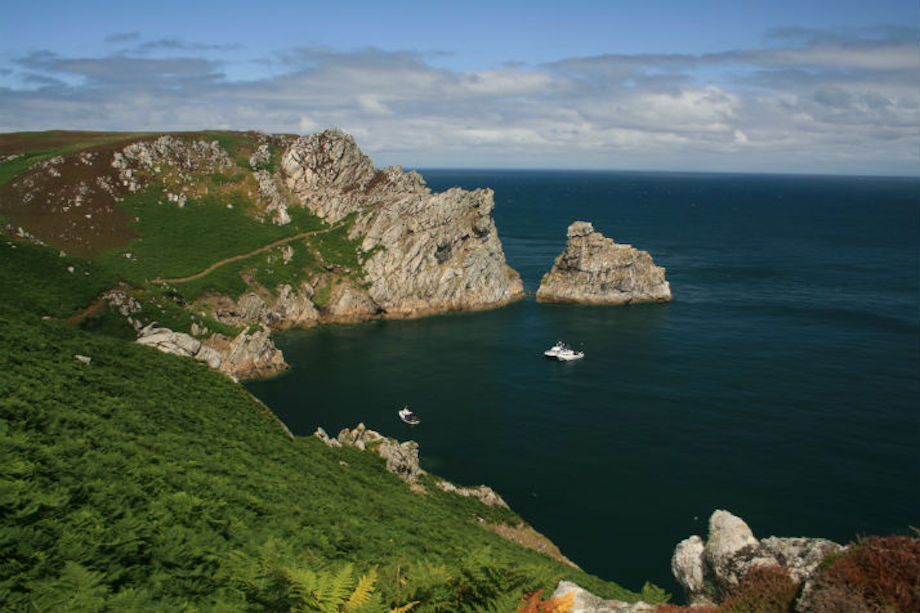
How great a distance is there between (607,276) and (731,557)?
10784 centimetres

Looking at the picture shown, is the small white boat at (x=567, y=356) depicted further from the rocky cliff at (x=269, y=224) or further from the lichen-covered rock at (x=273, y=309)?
the lichen-covered rock at (x=273, y=309)

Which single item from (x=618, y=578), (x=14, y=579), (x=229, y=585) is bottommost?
(x=618, y=578)

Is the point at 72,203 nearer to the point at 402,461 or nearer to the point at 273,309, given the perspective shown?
the point at 273,309

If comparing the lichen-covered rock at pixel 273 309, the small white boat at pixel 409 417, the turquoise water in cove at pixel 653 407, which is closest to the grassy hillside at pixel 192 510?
the turquoise water in cove at pixel 653 407

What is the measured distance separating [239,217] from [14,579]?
11247 centimetres

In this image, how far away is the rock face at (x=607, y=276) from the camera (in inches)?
4774

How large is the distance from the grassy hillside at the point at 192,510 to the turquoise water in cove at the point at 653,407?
39.2 ft

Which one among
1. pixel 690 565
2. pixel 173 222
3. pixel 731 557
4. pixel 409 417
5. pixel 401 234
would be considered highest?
pixel 173 222

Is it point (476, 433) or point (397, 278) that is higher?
point (397, 278)

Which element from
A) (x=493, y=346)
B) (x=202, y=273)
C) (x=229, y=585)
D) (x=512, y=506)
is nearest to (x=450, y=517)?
(x=512, y=506)

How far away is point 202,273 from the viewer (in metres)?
96.8

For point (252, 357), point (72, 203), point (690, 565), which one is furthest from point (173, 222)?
point (690, 565)

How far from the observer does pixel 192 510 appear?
20.1m

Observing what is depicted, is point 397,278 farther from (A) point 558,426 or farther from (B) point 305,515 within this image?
(B) point 305,515
